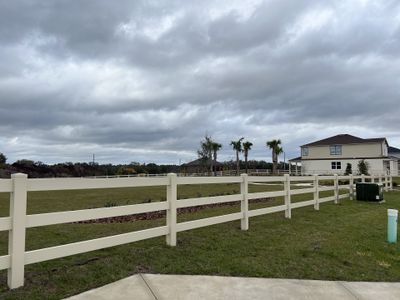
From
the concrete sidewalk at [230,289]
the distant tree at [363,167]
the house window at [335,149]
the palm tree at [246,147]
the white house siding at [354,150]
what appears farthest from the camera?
the palm tree at [246,147]

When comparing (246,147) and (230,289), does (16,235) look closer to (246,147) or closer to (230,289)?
(230,289)

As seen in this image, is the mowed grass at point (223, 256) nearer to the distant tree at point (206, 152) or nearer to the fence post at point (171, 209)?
the fence post at point (171, 209)

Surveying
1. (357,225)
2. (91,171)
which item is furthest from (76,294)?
(91,171)

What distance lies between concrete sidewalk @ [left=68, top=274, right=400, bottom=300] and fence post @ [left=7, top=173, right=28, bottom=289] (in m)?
0.77

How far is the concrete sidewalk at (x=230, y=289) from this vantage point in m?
4.52

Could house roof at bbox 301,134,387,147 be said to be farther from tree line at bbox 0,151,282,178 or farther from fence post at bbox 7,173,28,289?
fence post at bbox 7,173,28,289

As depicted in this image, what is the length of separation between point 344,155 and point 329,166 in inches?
107

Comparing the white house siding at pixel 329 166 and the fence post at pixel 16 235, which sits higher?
the white house siding at pixel 329 166

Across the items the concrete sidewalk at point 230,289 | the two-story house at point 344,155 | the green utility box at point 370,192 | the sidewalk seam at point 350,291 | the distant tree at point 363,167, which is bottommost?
the sidewalk seam at point 350,291

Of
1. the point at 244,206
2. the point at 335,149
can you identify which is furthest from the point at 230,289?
the point at 335,149

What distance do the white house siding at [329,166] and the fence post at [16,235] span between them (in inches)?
2146

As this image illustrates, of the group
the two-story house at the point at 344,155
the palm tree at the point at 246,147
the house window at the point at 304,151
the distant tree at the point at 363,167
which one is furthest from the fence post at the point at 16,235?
the palm tree at the point at 246,147

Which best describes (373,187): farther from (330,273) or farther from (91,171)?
(91,171)

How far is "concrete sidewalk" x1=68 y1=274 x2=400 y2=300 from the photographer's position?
4523mm
